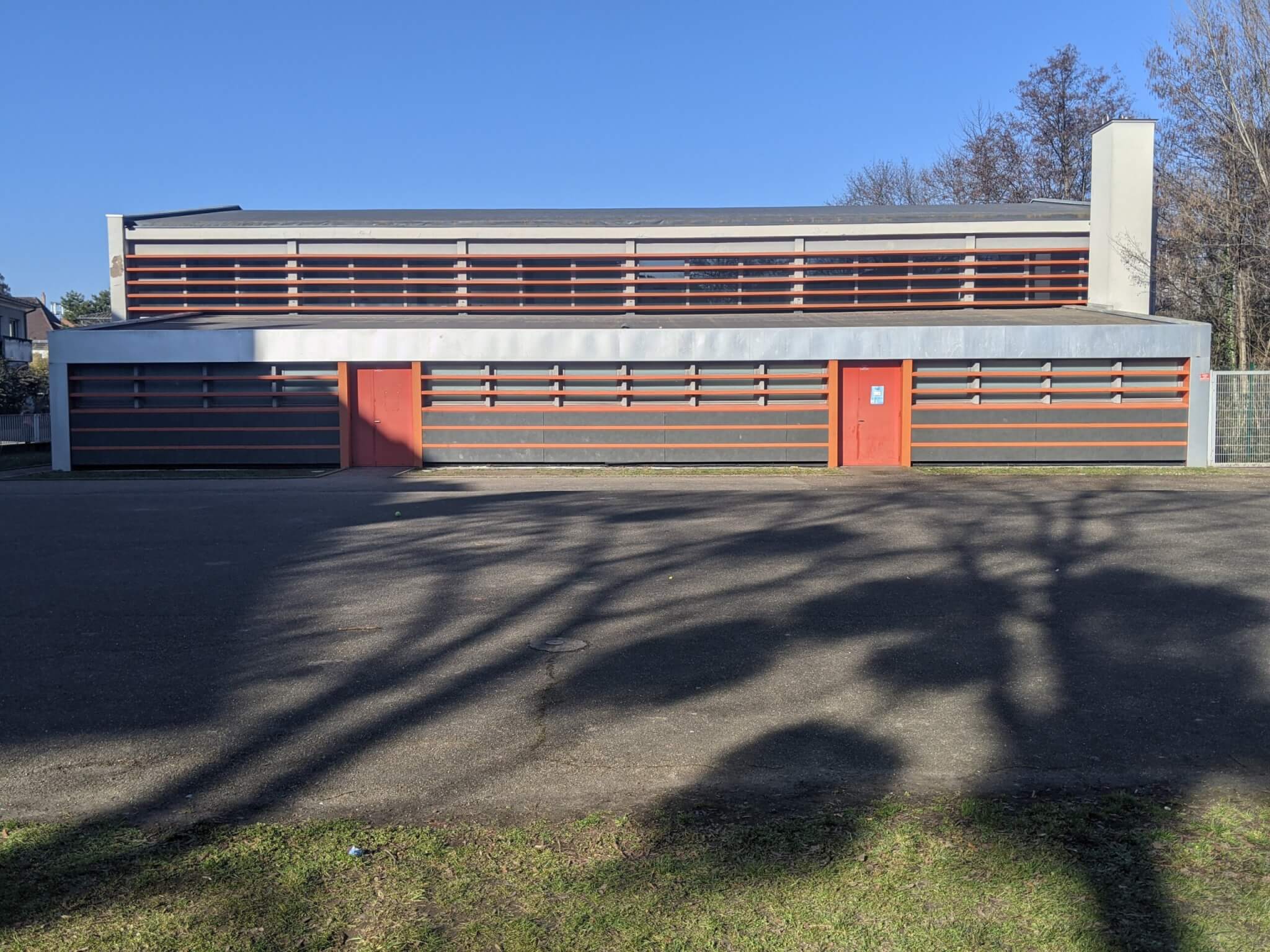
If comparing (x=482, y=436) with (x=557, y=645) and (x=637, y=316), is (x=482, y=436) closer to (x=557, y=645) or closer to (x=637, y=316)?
(x=637, y=316)

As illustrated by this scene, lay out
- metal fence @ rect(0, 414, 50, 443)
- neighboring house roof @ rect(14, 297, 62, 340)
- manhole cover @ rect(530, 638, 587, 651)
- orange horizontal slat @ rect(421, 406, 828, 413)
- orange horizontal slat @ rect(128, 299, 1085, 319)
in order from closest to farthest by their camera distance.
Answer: manhole cover @ rect(530, 638, 587, 651) → orange horizontal slat @ rect(421, 406, 828, 413) → orange horizontal slat @ rect(128, 299, 1085, 319) → metal fence @ rect(0, 414, 50, 443) → neighboring house roof @ rect(14, 297, 62, 340)

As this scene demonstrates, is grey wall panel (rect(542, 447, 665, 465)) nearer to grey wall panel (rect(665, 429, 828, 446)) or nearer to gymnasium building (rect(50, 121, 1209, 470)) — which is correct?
gymnasium building (rect(50, 121, 1209, 470))

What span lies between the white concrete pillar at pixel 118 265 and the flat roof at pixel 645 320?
138cm

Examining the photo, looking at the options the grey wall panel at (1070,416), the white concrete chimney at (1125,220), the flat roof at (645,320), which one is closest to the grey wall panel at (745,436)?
the flat roof at (645,320)

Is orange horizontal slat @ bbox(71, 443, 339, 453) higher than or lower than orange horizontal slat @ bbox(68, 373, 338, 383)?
lower

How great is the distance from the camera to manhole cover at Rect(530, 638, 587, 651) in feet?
24.7

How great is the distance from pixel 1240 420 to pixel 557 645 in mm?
21421

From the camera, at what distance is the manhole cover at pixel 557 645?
24.7ft

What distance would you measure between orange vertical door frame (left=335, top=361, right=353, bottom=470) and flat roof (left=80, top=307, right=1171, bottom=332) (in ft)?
3.15

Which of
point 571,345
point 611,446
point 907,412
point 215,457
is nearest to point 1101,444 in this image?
point 907,412

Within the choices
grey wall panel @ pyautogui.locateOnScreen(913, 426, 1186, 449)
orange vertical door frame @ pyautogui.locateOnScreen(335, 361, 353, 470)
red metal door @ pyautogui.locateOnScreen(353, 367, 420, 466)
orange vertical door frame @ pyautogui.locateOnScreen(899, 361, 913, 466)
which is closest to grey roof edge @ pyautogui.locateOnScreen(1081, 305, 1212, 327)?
grey wall panel @ pyautogui.locateOnScreen(913, 426, 1186, 449)

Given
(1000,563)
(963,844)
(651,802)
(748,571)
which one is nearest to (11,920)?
(651,802)

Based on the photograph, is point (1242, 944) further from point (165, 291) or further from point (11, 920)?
point (165, 291)

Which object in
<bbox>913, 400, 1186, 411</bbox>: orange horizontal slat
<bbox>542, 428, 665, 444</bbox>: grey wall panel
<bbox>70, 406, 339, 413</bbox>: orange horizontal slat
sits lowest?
<bbox>542, 428, 665, 444</bbox>: grey wall panel
